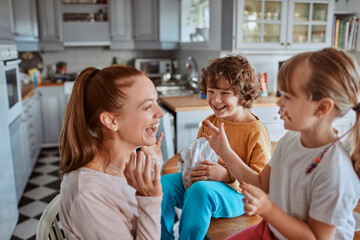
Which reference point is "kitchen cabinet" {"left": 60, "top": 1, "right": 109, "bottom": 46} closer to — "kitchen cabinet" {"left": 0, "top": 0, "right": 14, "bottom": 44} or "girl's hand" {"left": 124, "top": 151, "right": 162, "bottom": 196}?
"kitchen cabinet" {"left": 0, "top": 0, "right": 14, "bottom": 44}

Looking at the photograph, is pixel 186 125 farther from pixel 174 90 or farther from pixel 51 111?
pixel 51 111

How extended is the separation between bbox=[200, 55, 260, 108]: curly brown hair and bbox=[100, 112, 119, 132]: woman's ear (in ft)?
1.91

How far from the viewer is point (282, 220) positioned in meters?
0.77

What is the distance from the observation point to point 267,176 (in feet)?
3.29

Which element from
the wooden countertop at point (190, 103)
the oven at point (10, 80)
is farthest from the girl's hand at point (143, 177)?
the wooden countertop at point (190, 103)

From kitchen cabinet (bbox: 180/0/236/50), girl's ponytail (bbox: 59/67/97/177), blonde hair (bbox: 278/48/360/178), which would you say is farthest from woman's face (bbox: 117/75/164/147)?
kitchen cabinet (bbox: 180/0/236/50)

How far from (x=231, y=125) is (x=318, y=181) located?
699 mm

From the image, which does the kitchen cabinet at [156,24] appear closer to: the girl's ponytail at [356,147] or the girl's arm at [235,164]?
the girl's arm at [235,164]

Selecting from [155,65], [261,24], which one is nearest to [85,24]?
[155,65]

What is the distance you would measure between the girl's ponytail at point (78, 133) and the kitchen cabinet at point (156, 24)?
366 centimetres

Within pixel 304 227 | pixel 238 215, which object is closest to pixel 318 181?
pixel 304 227

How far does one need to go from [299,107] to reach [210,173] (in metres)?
0.55

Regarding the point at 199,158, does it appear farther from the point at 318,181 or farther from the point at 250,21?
the point at 250,21

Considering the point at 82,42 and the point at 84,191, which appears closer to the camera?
the point at 84,191
